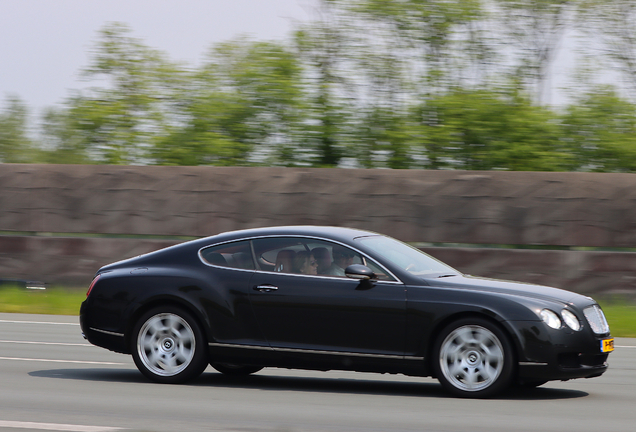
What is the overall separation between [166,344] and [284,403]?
1431mm

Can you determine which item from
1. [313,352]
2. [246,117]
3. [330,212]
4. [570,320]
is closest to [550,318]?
[570,320]

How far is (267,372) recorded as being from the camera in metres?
8.91

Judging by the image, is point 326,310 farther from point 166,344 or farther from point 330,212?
point 330,212

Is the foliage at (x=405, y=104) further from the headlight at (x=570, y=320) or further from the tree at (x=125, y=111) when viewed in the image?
the headlight at (x=570, y=320)

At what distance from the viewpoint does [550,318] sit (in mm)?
6949

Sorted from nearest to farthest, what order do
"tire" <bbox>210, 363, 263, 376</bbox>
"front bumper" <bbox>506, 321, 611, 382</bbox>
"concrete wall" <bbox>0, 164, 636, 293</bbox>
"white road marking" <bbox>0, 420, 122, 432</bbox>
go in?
"white road marking" <bbox>0, 420, 122, 432</bbox>
"front bumper" <bbox>506, 321, 611, 382</bbox>
"tire" <bbox>210, 363, 263, 376</bbox>
"concrete wall" <bbox>0, 164, 636, 293</bbox>

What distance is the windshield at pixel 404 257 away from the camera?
7562 millimetres

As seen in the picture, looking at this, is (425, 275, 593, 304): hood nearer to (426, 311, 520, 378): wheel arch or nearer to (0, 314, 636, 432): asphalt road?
(426, 311, 520, 378): wheel arch

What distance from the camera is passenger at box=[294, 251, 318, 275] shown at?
7598 mm

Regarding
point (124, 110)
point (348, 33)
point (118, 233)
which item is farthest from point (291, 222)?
point (124, 110)

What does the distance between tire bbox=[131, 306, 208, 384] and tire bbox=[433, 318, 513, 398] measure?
2112 millimetres

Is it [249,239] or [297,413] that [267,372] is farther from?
[297,413]

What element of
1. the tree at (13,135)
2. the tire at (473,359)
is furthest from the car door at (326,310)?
the tree at (13,135)

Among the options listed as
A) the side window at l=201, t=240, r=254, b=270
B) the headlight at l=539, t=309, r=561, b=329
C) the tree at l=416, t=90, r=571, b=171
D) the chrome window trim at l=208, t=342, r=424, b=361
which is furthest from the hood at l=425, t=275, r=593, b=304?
the tree at l=416, t=90, r=571, b=171
